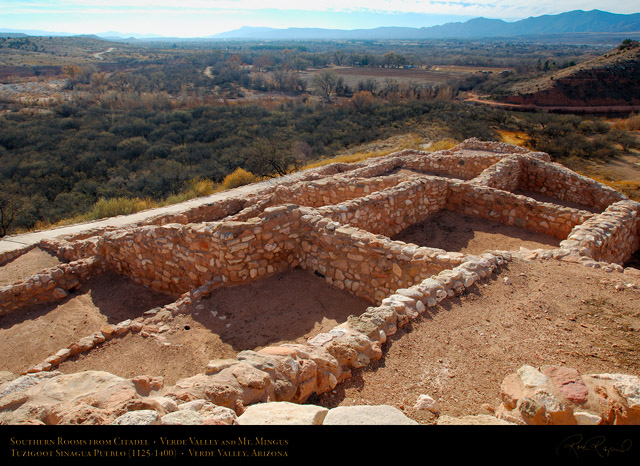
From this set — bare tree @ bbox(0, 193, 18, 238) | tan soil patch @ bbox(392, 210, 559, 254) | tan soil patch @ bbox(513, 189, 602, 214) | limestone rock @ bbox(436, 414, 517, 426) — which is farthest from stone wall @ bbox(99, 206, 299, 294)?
bare tree @ bbox(0, 193, 18, 238)

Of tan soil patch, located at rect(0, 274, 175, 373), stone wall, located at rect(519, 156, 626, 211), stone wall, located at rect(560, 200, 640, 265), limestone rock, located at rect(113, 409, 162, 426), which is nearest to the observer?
limestone rock, located at rect(113, 409, 162, 426)

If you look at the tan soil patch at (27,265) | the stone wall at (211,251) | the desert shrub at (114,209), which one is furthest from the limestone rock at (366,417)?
the desert shrub at (114,209)

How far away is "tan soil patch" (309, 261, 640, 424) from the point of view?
127 inches

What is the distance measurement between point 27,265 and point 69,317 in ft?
9.87

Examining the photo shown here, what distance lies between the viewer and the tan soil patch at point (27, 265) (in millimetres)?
7840

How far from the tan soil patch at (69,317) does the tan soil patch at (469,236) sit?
17.4 feet

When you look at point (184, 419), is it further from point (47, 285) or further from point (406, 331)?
point (47, 285)

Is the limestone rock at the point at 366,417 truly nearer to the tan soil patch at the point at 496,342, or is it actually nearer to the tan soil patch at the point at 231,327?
the tan soil patch at the point at 496,342

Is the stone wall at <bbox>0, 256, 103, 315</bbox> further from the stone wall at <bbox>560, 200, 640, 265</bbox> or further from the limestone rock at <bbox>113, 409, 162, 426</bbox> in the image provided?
the stone wall at <bbox>560, 200, 640, 265</bbox>

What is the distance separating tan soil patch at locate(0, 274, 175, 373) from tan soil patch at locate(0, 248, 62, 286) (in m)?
1.56

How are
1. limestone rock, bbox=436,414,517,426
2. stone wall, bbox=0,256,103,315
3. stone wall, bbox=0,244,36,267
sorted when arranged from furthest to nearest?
stone wall, bbox=0,244,36,267
stone wall, bbox=0,256,103,315
limestone rock, bbox=436,414,517,426

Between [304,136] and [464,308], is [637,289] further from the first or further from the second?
[304,136]

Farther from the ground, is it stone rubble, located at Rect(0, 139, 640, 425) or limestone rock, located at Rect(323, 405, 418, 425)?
limestone rock, located at Rect(323, 405, 418, 425)
